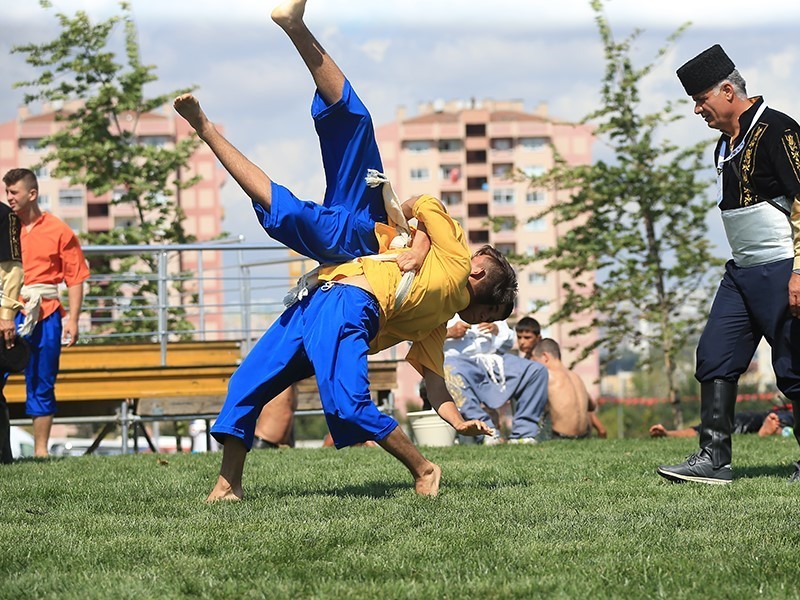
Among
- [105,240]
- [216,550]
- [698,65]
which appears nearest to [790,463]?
[698,65]

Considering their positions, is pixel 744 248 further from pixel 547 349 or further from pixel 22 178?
pixel 547 349

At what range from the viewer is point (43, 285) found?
10.4 metres

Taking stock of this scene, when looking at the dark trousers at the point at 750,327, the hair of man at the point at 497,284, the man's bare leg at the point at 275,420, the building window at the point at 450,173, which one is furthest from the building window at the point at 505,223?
the building window at the point at 450,173

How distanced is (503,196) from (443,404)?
11006 cm

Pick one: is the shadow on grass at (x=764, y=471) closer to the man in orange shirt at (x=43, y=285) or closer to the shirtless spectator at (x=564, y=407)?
the shirtless spectator at (x=564, y=407)

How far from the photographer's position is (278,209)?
5.66 meters

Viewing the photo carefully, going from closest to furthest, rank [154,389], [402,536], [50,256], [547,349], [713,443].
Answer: [402,536]
[713,443]
[50,256]
[547,349]
[154,389]

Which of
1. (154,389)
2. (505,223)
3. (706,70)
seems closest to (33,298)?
(154,389)

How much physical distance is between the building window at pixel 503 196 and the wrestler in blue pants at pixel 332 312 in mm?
109679

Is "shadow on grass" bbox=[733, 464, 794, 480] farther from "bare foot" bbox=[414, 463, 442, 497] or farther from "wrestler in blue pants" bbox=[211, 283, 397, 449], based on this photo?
"wrestler in blue pants" bbox=[211, 283, 397, 449]

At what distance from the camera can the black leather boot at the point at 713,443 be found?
6.72 metres

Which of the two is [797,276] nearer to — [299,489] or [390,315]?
[390,315]

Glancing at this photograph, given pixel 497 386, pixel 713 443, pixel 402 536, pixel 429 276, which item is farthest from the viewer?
Answer: pixel 497 386

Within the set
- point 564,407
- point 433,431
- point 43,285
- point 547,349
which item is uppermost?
point 43,285
